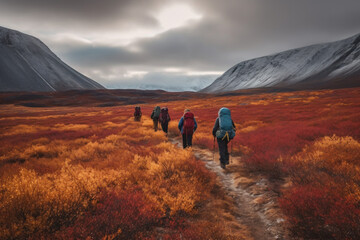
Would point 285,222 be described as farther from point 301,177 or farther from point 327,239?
point 301,177

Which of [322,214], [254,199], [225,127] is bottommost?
[254,199]

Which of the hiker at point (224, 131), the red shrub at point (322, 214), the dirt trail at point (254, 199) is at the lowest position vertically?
the dirt trail at point (254, 199)

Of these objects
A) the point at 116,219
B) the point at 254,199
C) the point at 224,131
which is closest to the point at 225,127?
the point at 224,131

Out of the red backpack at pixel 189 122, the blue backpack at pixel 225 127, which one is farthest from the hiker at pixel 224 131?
the red backpack at pixel 189 122

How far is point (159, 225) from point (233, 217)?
1.87 m

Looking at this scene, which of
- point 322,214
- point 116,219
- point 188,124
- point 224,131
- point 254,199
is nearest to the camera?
point 116,219

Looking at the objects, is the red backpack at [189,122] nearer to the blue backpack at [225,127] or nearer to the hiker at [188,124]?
the hiker at [188,124]

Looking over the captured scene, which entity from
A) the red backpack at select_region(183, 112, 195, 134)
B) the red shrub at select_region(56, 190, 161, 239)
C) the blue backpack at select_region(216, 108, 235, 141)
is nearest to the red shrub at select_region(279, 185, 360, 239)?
the red shrub at select_region(56, 190, 161, 239)

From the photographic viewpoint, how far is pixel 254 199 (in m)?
5.31

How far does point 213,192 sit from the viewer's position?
5527 mm

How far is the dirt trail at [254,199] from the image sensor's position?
397 centimetres

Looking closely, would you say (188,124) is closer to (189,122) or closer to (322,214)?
(189,122)

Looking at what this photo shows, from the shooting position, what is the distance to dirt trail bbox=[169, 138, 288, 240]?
A: 13.0 ft

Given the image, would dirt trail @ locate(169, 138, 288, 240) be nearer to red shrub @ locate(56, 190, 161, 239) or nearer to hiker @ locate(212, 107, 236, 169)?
hiker @ locate(212, 107, 236, 169)
